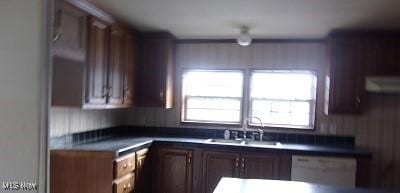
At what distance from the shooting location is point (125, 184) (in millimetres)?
3186

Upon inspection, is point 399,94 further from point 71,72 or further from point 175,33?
point 71,72

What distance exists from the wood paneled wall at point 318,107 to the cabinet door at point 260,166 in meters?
0.89

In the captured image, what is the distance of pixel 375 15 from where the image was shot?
3.01 m

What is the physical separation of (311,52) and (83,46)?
2658mm

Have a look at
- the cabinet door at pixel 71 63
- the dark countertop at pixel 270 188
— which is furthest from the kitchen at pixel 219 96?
the dark countertop at pixel 270 188

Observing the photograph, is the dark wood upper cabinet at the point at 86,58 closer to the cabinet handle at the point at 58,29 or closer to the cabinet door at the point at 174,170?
the cabinet handle at the point at 58,29

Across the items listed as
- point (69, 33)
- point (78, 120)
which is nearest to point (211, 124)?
point (78, 120)

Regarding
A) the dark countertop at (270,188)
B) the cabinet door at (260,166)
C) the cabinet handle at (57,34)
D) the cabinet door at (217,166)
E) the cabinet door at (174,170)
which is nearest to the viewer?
the dark countertop at (270,188)

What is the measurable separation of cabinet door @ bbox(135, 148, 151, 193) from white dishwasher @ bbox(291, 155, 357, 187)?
1582 millimetres

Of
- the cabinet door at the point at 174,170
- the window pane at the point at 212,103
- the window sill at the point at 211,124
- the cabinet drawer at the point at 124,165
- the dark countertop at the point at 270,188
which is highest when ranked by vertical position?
the window pane at the point at 212,103

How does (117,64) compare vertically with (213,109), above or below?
above

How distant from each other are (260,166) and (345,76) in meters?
1.36

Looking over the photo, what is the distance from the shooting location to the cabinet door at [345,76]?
369cm

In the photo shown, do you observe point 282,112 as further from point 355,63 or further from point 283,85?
point 355,63
